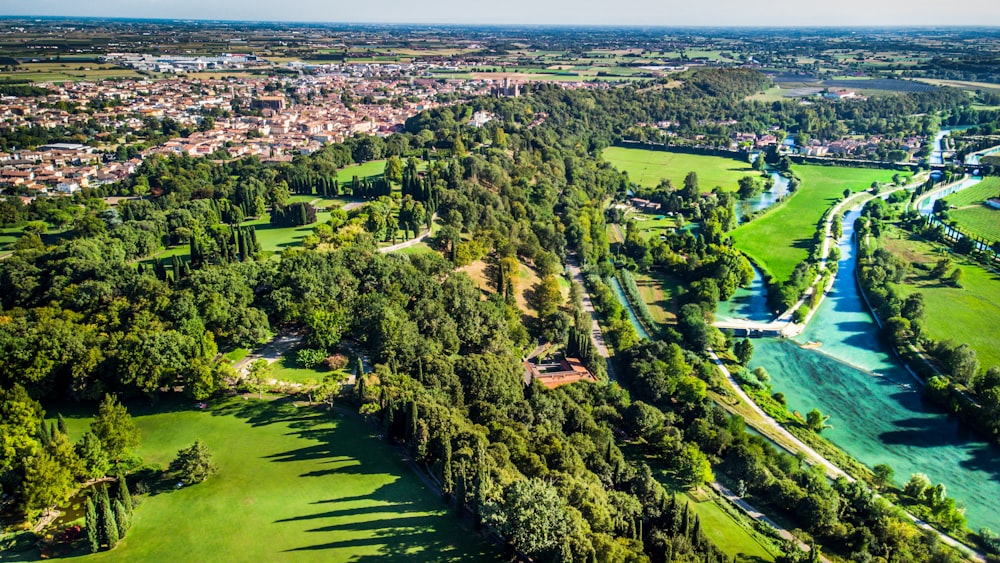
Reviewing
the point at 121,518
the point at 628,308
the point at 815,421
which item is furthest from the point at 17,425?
the point at 628,308

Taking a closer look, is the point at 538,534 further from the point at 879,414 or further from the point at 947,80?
the point at 947,80

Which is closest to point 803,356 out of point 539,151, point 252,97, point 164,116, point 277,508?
point 277,508

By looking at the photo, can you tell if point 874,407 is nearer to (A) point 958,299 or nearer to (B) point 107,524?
(A) point 958,299

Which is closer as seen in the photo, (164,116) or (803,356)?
(803,356)

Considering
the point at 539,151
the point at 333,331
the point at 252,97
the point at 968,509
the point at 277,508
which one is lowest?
the point at 968,509

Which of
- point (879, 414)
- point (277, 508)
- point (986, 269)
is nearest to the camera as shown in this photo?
point (277, 508)

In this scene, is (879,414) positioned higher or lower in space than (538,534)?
lower

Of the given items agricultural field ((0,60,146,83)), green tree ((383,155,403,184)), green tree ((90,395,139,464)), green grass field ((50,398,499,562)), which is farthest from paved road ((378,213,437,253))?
agricultural field ((0,60,146,83))
